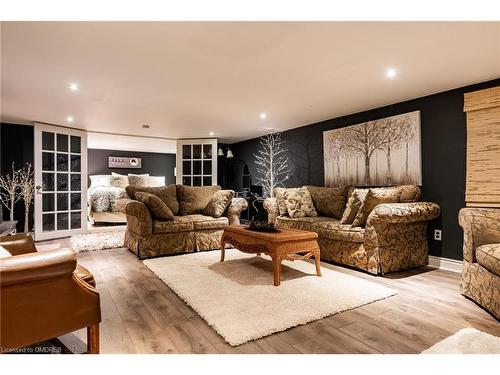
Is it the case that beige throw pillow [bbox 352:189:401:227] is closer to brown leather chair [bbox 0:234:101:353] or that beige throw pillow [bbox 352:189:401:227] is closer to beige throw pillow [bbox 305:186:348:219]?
beige throw pillow [bbox 305:186:348:219]

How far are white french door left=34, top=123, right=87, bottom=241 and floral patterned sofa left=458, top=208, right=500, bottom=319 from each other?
5834 millimetres

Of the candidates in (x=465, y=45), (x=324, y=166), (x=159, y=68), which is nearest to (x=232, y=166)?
(x=324, y=166)

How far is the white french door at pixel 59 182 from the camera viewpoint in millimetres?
5062

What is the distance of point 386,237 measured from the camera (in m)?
3.14

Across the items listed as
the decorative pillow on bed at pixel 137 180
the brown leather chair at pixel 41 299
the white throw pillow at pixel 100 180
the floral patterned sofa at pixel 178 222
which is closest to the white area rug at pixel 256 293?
the floral patterned sofa at pixel 178 222

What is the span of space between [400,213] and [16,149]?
6.32 meters

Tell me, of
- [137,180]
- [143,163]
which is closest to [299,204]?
[137,180]

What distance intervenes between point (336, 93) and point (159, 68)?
2051 millimetres

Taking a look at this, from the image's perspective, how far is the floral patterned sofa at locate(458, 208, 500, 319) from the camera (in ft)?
7.00

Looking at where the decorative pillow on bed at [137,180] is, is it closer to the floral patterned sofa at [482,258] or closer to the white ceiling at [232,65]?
the white ceiling at [232,65]

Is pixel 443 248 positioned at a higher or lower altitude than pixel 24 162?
lower

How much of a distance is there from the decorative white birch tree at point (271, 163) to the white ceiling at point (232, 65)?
5.44 feet
